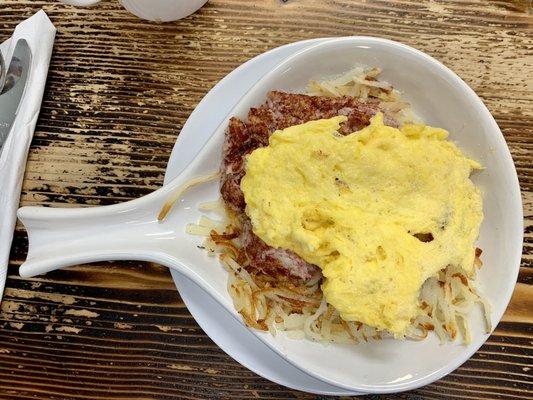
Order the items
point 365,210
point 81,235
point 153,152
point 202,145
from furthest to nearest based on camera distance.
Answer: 1. point 153,152
2. point 202,145
3. point 81,235
4. point 365,210

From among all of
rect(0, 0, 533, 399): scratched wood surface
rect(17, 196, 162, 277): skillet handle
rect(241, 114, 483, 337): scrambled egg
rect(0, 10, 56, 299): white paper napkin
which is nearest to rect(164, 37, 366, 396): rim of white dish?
rect(0, 0, 533, 399): scratched wood surface

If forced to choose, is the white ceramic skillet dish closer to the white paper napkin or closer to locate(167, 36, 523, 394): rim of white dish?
locate(167, 36, 523, 394): rim of white dish

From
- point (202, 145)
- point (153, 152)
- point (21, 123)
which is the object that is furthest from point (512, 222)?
point (21, 123)

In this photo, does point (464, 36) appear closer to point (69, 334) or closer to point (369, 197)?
point (369, 197)

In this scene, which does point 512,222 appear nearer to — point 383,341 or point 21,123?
point 383,341

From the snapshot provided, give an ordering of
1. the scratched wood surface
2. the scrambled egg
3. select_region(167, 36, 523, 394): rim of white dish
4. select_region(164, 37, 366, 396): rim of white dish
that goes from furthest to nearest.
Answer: the scratched wood surface
select_region(164, 37, 366, 396): rim of white dish
select_region(167, 36, 523, 394): rim of white dish
the scrambled egg

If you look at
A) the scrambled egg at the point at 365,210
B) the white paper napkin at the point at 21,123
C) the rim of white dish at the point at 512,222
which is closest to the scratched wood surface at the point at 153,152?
the white paper napkin at the point at 21,123

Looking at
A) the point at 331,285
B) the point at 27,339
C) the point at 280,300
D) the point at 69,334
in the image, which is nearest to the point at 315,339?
the point at 280,300
